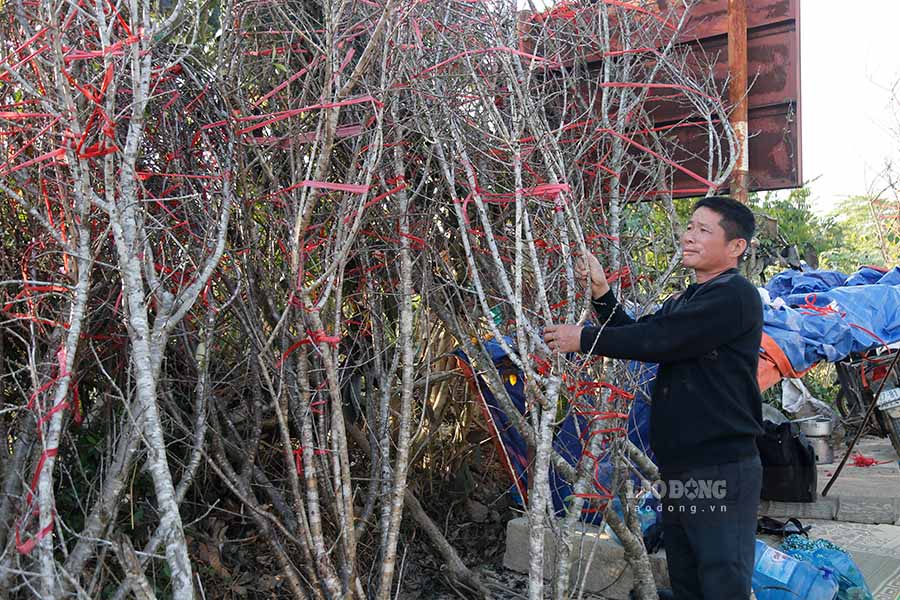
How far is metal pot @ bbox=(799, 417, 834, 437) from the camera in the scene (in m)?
7.75

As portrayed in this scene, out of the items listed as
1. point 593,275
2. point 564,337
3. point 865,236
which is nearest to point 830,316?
point 593,275

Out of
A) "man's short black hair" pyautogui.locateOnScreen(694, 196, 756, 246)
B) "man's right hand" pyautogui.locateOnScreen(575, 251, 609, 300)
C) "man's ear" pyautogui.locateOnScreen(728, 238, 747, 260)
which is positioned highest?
"man's short black hair" pyautogui.locateOnScreen(694, 196, 756, 246)

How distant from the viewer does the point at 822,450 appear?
8.01 meters

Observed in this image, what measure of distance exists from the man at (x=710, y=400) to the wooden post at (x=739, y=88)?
194cm

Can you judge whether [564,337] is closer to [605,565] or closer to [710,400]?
[710,400]

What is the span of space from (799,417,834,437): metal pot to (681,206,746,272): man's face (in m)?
5.05

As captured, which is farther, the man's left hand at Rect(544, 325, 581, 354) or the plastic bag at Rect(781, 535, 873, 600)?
the plastic bag at Rect(781, 535, 873, 600)

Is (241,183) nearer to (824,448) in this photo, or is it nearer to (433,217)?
(433,217)

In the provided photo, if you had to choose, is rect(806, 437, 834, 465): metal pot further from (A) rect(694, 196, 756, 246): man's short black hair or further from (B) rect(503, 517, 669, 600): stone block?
→ (A) rect(694, 196, 756, 246): man's short black hair

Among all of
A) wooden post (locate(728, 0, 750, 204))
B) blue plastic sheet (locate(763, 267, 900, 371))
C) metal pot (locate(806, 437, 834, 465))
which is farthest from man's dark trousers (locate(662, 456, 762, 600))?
metal pot (locate(806, 437, 834, 465))

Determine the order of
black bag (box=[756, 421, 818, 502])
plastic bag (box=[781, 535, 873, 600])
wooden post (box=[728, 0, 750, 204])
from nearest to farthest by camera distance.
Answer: plastic bag (box=[781, 535, 873, 600]) < wooden post (box=[728, 0, 750, 204]) < black bag (box=[756, 421, 818, 502])

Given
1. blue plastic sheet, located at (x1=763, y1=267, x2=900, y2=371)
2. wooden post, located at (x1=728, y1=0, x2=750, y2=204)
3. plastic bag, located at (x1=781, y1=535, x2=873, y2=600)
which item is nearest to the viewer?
plastic bag, located at (x1=781, y1=535, x2=873, y2=600)

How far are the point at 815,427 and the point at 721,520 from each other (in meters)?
5.25

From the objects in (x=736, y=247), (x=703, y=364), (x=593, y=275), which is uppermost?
(x=736, y=247)
